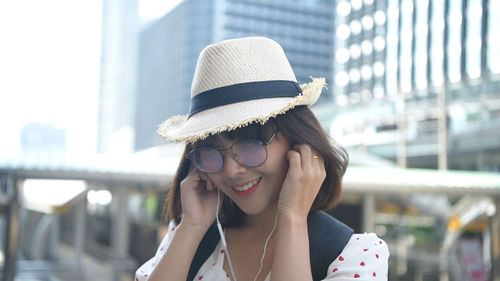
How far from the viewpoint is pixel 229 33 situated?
67.3m

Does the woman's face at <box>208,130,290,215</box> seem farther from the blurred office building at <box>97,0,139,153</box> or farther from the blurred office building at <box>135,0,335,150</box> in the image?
the blurred office building at <box>97,0,139,153</box>

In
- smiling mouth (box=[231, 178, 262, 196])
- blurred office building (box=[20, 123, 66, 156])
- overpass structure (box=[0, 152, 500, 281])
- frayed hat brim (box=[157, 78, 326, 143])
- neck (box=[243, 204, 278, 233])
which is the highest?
blurred office building (box=[20, 123, 66, 156])

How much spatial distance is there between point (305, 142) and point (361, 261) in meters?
0.32

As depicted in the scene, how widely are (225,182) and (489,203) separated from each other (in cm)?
1228

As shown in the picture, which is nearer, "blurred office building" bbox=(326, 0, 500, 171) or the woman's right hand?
the woman's right hand

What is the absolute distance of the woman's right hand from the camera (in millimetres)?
1387

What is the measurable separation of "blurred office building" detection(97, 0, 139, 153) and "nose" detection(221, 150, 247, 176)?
137759 mm

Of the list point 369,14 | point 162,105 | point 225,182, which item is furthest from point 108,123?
point 225,182

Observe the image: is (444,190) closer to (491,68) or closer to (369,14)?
(491,68)

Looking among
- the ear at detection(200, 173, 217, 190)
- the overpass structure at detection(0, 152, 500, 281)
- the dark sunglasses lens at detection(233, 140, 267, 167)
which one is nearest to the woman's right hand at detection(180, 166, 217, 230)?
the ear at detection(200, 173, 217, 190)

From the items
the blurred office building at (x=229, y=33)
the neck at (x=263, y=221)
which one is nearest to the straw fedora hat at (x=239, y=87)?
the neck at (x=263, y=221)

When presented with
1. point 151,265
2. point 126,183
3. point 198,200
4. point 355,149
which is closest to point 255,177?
point 198,200

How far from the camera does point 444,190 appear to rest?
10.6 m

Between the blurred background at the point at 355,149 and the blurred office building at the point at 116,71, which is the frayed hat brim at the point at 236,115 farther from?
the blurred office building at the point at 116,71
